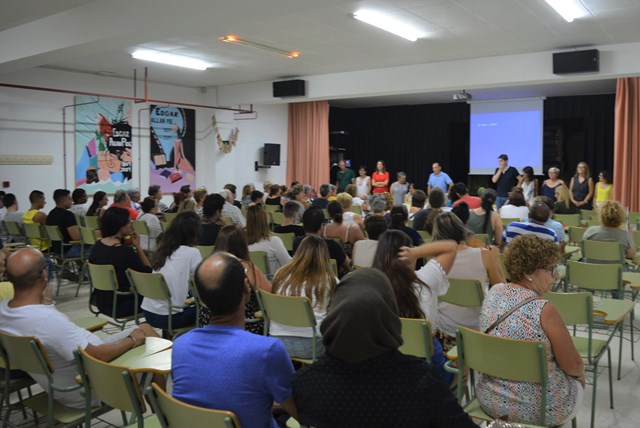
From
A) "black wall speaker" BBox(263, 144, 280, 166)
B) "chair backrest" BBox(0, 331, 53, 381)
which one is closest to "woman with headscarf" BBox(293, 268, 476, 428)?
"chair backrest" BBox(0, 331, 53, 381)

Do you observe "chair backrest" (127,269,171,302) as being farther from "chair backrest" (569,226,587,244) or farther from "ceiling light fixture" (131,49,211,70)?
"ceiling light fixture" (131,49,211,70)

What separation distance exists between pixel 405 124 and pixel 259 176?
519 cm

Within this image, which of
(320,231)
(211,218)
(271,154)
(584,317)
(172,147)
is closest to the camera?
(584,317)

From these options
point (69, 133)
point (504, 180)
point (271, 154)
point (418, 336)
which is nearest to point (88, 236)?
point (418, 336)

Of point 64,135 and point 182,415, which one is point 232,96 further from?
point 182,415

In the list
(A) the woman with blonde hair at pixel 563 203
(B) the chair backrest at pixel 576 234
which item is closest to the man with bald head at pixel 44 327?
(B) the chair backrest at pixel 576 234

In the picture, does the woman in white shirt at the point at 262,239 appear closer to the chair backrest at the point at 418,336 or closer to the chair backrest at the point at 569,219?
the chair backrest at the point at 418,336

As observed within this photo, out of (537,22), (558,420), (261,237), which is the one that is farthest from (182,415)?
(537,22)

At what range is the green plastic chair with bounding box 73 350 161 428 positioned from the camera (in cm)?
211

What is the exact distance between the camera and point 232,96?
13.3 meters

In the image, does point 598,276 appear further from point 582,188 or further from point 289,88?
point 289,88

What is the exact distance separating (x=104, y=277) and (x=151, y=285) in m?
0.58

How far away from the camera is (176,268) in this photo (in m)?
4.16

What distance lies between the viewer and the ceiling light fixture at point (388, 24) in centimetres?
721
